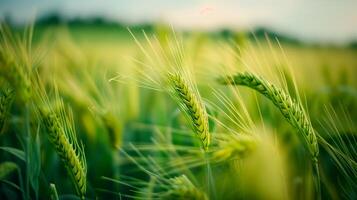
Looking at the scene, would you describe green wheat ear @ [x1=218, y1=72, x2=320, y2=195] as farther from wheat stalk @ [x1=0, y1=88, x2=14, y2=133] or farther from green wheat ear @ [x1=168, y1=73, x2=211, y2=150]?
wheat stalk @ [x1=0, y1=88, x2=14, y2=133]

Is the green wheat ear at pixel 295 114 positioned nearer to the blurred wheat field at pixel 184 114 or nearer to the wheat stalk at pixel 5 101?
the blurred wheat field at pixel 184 114

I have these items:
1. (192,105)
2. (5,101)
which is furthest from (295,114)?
(5,101)

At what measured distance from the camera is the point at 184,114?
75 cm

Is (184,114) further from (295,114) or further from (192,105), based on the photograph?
(295,114)

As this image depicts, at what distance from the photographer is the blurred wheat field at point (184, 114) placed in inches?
29.0

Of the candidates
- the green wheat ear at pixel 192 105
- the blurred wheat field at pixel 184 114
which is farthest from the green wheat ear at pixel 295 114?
the green wheat ear at pixel 192 105

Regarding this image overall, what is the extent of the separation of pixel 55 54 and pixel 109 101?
0.25m

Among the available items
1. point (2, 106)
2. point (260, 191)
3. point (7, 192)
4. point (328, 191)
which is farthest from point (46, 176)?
point (328, 191)

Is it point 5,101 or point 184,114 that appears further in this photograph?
point 5,101

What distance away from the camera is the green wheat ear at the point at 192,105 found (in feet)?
2.29

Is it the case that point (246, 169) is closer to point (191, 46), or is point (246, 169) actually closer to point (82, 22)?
point (191, 46)

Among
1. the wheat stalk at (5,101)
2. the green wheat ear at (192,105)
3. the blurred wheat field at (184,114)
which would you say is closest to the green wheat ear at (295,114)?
the blurred wheat field at (184,114)

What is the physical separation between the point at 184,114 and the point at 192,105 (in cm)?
5

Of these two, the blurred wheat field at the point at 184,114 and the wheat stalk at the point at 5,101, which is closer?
the blurred wheat field at the point at 184,114
